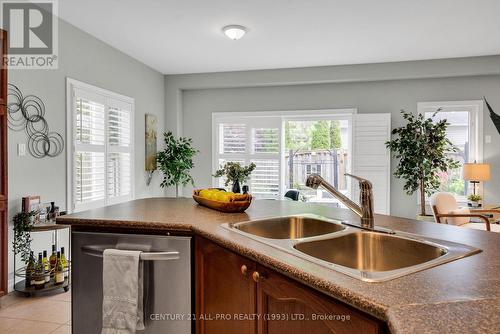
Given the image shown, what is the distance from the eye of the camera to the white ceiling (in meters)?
3.25

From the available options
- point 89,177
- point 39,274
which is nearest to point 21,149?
point 89,177

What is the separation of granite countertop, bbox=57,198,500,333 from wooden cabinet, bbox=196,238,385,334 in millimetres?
62

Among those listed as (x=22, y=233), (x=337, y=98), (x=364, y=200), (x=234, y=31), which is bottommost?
(x=22, y=233)

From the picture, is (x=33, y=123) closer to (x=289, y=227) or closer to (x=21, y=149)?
(x=21, y=149)

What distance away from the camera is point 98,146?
4.11 m

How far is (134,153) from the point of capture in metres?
4.91

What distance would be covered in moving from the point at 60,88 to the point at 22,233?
1.54m

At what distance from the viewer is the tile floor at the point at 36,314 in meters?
2.39

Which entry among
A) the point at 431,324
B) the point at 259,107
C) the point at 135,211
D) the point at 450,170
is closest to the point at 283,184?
the point at 259,107

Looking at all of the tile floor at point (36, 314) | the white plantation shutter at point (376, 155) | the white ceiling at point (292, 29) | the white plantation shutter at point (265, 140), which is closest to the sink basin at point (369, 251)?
the tile floor at point (36, 314)

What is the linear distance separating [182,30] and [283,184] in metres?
2.93

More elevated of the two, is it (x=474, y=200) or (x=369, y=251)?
(x=369, y=251)

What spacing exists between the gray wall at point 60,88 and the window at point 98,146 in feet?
0.34

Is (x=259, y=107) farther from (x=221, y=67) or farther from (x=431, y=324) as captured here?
(x=431, y=324)
